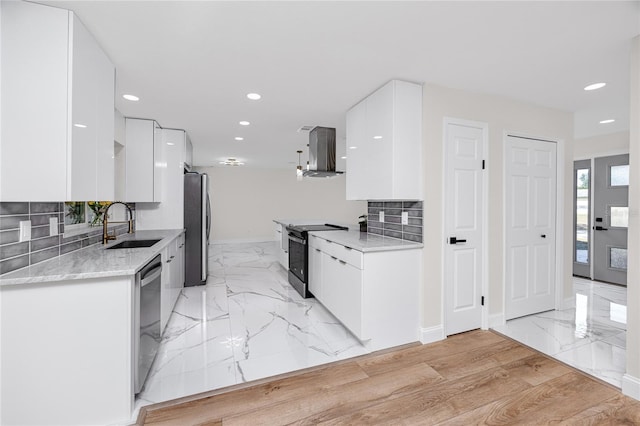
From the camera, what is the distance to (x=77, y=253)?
223 cm

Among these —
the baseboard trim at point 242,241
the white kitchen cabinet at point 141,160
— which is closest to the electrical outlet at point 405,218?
the white kitchen cabinet at point 141,160

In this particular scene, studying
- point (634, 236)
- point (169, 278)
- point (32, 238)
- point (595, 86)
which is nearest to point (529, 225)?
point (634, 236)

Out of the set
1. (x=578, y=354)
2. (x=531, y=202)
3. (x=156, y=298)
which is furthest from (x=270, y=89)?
(x=578, y=354)

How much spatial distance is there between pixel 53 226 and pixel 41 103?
969 millimetres

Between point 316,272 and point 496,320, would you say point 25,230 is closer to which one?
point 316,272

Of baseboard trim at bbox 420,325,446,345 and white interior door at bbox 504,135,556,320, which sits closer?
baseboard trim at bbox 420,325,446,345

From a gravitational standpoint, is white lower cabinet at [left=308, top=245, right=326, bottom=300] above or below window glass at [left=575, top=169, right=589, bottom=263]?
below

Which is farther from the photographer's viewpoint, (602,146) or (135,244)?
(602,146)

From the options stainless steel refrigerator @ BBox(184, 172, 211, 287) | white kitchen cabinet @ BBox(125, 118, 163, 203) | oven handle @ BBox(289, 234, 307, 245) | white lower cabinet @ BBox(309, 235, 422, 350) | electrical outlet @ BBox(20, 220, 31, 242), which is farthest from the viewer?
stainless steel refrigerator @ BBox(184, 172, 211, 287)

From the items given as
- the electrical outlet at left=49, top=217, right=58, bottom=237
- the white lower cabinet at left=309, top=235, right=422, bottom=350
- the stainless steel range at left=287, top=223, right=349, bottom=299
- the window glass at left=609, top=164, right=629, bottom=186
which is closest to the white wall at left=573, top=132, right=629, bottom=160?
the window glass at left=609, top=164, right=629, bottom=186

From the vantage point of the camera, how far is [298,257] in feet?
→ 12.7

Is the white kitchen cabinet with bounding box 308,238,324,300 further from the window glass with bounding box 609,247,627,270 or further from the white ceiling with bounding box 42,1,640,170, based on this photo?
the window glass with bounding box 609,247,627,270

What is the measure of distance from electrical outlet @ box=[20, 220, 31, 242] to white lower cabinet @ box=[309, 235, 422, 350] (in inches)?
90.5

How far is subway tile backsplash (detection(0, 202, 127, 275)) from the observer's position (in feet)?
5.29
